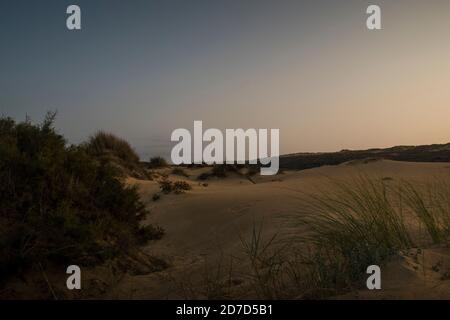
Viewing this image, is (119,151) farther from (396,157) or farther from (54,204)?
(396,157)

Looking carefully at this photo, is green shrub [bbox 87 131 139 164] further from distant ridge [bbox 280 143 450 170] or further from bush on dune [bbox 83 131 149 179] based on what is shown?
distant ridge [bbox 280 143 450 170]

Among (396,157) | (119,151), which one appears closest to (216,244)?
(119,151)

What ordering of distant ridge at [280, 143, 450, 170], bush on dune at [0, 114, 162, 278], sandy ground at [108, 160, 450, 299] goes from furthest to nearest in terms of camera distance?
distant ridge at [280, 143, 450, 170]
bush on dune at [0, 114, 162, 278]
sandy ground at [108, 160, 450, 299]

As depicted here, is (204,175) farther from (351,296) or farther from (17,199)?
(351,296)

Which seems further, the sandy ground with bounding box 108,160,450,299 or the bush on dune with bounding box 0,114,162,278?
the bush on dune with bounding box 0,114,162,278

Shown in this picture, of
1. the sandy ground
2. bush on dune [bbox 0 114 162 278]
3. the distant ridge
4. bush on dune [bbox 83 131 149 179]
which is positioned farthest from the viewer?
the distant ridge

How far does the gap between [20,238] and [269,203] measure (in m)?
5.44

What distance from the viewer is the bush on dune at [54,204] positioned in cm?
402

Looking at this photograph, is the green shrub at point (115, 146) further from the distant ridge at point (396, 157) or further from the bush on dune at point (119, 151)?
the distant ridge at point (396, 157)

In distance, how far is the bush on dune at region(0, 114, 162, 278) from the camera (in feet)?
13.2

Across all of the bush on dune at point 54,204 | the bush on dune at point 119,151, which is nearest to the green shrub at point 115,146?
the bush on dune at point 119,151

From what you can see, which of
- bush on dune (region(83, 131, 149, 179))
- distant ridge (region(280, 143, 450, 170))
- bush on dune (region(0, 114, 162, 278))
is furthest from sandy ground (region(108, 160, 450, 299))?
distant ridge (region(280, 143, 450, 170))

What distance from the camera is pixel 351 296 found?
297cm
